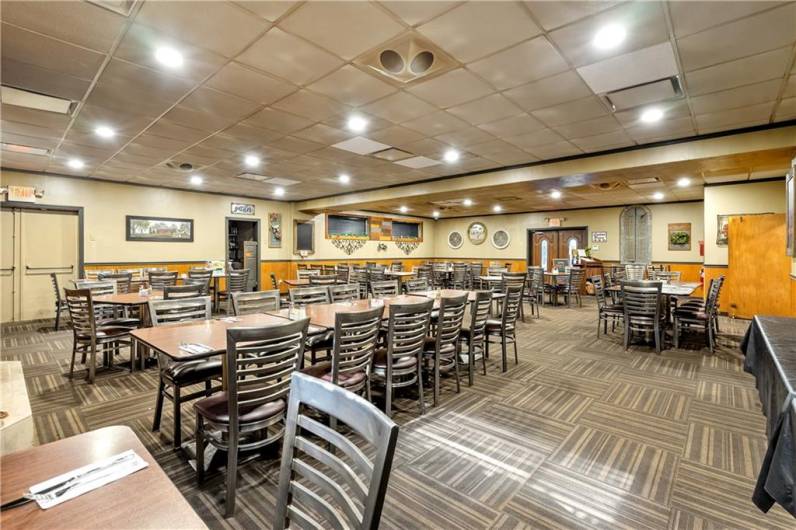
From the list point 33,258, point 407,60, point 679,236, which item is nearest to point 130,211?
point 33,258

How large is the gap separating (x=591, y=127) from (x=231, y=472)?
16.0 feet

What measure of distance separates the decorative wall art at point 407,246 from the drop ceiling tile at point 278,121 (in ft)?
31.1

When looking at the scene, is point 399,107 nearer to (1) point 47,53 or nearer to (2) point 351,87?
(2) point 351,87

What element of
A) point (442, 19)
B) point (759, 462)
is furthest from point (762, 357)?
point (442, 19)

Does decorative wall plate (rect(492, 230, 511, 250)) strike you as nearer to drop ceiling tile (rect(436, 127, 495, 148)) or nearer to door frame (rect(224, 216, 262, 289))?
door frame (rect(224, 216, 262, 289))

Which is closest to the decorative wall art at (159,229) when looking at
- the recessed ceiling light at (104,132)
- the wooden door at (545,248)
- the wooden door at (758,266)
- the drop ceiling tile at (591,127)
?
the recessed ceiling light at (104,132)

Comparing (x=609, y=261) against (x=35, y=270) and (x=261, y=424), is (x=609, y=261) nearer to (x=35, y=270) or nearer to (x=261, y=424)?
(x=261, y=424)

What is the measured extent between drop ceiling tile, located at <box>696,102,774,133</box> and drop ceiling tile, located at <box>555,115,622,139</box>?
2.71 feet

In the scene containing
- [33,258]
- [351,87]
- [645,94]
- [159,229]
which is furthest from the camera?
[159,229]

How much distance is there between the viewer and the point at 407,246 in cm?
1445

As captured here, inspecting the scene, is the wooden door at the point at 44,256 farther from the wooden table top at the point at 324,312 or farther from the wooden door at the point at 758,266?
the wooden door at the point at 758,266

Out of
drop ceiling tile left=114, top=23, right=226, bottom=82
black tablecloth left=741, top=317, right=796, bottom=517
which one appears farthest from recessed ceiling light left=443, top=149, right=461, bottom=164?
black tablecloth left=741, top=317, right=796, bottom=517

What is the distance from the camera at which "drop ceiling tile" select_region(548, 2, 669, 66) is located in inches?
94.3

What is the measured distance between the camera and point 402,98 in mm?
3742
